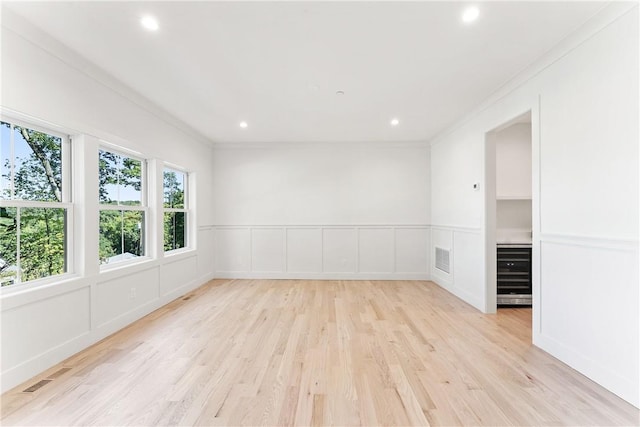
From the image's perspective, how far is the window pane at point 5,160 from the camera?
2.24 meters

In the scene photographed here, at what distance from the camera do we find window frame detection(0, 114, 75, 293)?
2287mm

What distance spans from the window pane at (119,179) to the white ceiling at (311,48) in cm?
83

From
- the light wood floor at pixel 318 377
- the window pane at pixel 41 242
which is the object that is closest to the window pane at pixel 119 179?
the window pane at pixel 41 242

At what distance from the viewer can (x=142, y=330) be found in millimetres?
3199

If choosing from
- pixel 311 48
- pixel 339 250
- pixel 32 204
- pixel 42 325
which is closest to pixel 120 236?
pixel 32 204

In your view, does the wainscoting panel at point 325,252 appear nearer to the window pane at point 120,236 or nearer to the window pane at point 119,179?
the window pane at point 120,236

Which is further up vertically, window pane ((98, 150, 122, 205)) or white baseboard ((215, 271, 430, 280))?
window pane ((98, 150, 122, 205))

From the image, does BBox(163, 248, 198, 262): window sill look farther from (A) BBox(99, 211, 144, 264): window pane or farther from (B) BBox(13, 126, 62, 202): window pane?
(B) BBox(13, 126, 62, 202): window pane

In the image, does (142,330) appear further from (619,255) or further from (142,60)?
(619,255)

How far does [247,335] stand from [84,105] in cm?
267

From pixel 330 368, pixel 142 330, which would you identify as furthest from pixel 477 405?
pixel 142 330

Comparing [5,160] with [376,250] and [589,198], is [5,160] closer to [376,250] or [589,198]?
[589,198]

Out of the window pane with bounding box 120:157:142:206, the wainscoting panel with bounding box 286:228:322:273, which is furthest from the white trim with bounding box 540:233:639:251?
the window pane with bounding box 120:157:142:206

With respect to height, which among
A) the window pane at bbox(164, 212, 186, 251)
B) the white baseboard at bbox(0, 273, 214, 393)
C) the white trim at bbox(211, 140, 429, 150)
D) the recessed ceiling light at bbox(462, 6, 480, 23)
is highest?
the recessed ceiling light at bbox(462, 6, 480, 23)
